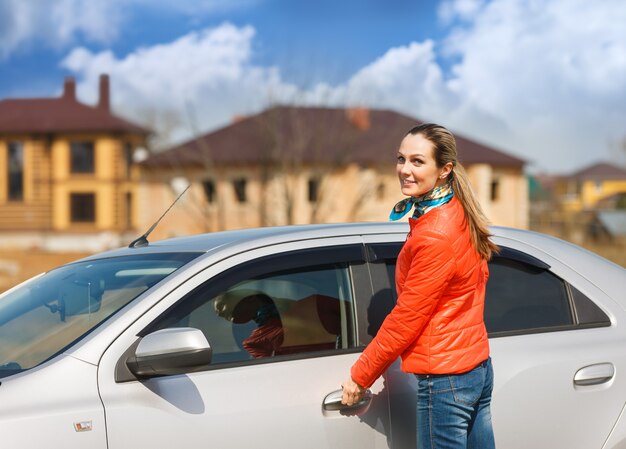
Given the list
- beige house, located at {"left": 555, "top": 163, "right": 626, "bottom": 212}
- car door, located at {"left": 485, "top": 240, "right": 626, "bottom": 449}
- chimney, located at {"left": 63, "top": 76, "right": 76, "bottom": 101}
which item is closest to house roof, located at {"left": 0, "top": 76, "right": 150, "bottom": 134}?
chimney, located at {"left": 63, "top": 76, "right": 76, "bottom": 101}

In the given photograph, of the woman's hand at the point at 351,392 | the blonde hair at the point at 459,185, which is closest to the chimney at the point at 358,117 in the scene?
the blonde hair at the point at 459,185

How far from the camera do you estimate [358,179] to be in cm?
4594

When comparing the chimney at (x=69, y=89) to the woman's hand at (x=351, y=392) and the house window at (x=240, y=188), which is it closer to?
the house window at (x=240, y=188)

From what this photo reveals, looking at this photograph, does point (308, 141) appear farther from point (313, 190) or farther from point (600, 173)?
point (600, 173)

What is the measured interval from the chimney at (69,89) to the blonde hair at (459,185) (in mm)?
54996

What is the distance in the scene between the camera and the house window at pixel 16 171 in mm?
52188

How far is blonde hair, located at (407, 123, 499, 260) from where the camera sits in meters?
2.90

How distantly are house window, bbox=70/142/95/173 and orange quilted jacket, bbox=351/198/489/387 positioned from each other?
5162 cm

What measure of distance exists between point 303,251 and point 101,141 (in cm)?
5073

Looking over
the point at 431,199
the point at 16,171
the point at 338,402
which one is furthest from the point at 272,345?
the point at 16,171

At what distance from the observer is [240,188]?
47.2 m

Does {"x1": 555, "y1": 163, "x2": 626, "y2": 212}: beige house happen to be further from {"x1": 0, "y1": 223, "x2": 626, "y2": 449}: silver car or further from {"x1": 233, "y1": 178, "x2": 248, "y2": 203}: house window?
{"x1": 0, "y1": 223, "x2": 626, "y2": 449}: silver car

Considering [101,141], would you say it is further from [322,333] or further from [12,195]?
[322,333]

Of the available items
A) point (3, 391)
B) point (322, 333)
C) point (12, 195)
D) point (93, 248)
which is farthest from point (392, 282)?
point (12, 195)
